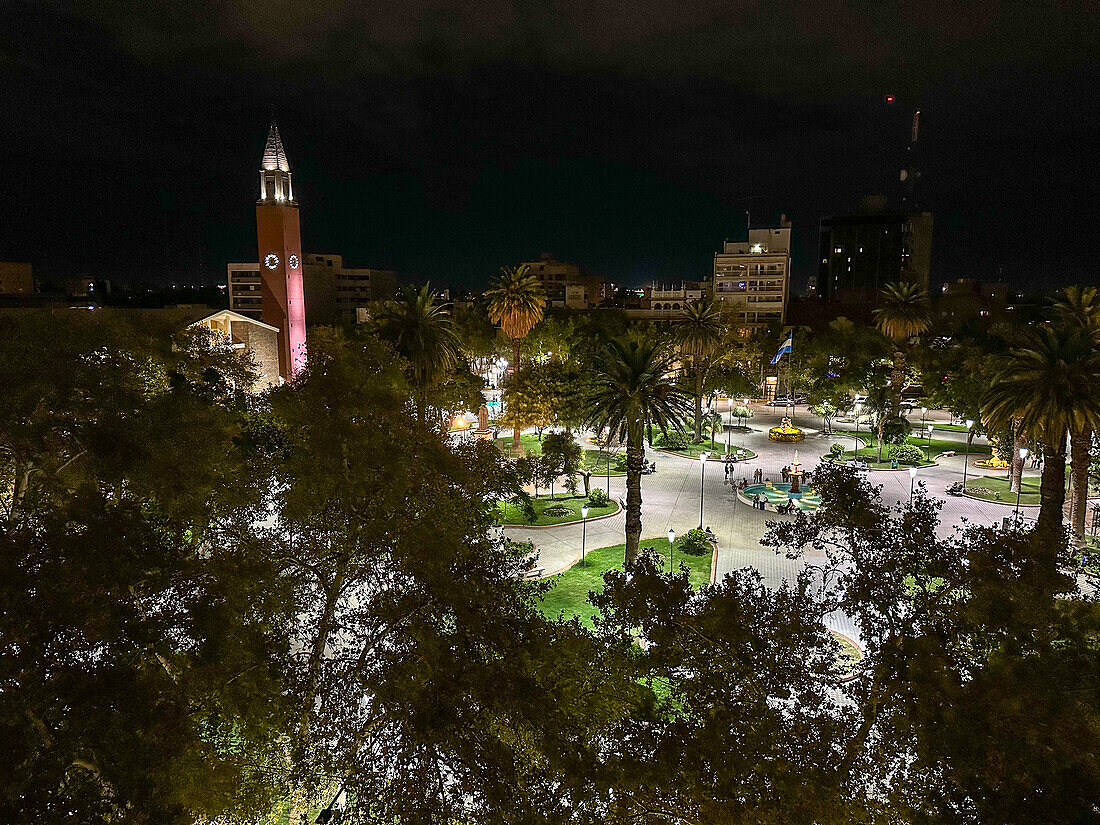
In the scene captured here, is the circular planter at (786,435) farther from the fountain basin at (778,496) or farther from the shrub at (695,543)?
the shrub at (695,543)

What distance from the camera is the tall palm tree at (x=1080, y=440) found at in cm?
2591

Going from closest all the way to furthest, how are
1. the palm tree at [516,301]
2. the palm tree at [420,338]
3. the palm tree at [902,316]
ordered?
the palm tree at [420,338] < the palm tree at [516,301] < the palm tree at [902,316]

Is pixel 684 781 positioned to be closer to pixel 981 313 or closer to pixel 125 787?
pixel 125 787

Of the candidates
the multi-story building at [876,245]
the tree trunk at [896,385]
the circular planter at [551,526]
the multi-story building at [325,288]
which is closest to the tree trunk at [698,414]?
the tree trunk at [896,385]

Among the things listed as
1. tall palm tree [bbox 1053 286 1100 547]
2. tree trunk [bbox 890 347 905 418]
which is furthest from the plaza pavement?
tree trunk [bbox 890 347 905 418]

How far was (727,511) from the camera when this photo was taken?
34500 mm

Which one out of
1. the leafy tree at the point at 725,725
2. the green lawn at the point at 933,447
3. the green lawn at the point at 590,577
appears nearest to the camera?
the leafy tree at the point at 725,725

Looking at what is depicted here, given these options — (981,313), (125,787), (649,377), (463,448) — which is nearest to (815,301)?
(981,313)

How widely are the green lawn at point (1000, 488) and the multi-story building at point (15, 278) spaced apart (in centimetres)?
10586

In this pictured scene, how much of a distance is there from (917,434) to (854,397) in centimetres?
Result: 555

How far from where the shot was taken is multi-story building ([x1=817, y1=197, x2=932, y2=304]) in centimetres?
16388

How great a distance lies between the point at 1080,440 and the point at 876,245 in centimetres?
16231

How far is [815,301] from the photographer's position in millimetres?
103750

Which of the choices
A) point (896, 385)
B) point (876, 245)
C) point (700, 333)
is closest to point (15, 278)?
point (700, 333)
